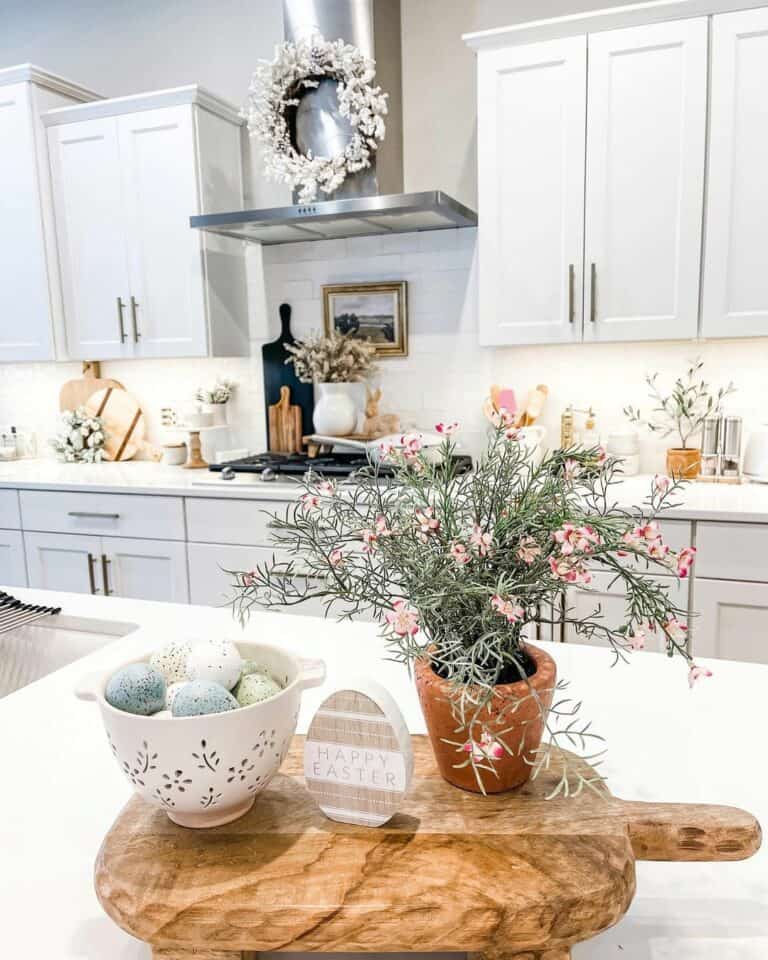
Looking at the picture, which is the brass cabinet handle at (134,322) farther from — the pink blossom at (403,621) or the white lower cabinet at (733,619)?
the pink blossom at (403,621)

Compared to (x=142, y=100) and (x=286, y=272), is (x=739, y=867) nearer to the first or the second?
(x=286, y=272)

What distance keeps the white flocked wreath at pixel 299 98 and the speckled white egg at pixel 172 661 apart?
228 cm

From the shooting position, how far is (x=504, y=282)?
2760mm

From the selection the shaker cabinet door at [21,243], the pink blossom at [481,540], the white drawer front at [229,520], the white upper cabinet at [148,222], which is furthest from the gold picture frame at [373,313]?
the pink blossom at [481,540]

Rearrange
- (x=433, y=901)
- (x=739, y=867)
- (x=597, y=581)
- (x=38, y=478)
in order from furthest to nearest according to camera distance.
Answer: (x=38, y=478)
(x=597, y=581)
(x=739, y=867)
(x=433, y=901)

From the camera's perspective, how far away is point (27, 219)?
333 centimetres

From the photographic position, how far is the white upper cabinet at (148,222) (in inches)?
122

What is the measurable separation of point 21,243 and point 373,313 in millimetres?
1525

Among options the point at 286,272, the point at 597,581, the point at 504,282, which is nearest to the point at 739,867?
the point at 597,581

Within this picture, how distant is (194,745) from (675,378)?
103 inches

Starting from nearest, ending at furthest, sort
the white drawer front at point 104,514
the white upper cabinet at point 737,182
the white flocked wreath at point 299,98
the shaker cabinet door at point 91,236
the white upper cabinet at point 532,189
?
the white upper cabinet at point 737,182 < the white upper cabinet at point 532,189 < the white flocked wreath at point 299,98 < the white drawer front at point 104,514 < the shaker cabinet door at point 91,236

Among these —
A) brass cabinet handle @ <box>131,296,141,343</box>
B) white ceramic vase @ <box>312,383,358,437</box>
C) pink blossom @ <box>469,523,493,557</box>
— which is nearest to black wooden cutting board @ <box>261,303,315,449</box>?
white ceramic vase @ <box>312,383,358,437</box>

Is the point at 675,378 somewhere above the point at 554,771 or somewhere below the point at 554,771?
above

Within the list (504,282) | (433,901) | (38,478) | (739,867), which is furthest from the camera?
(38,478)
